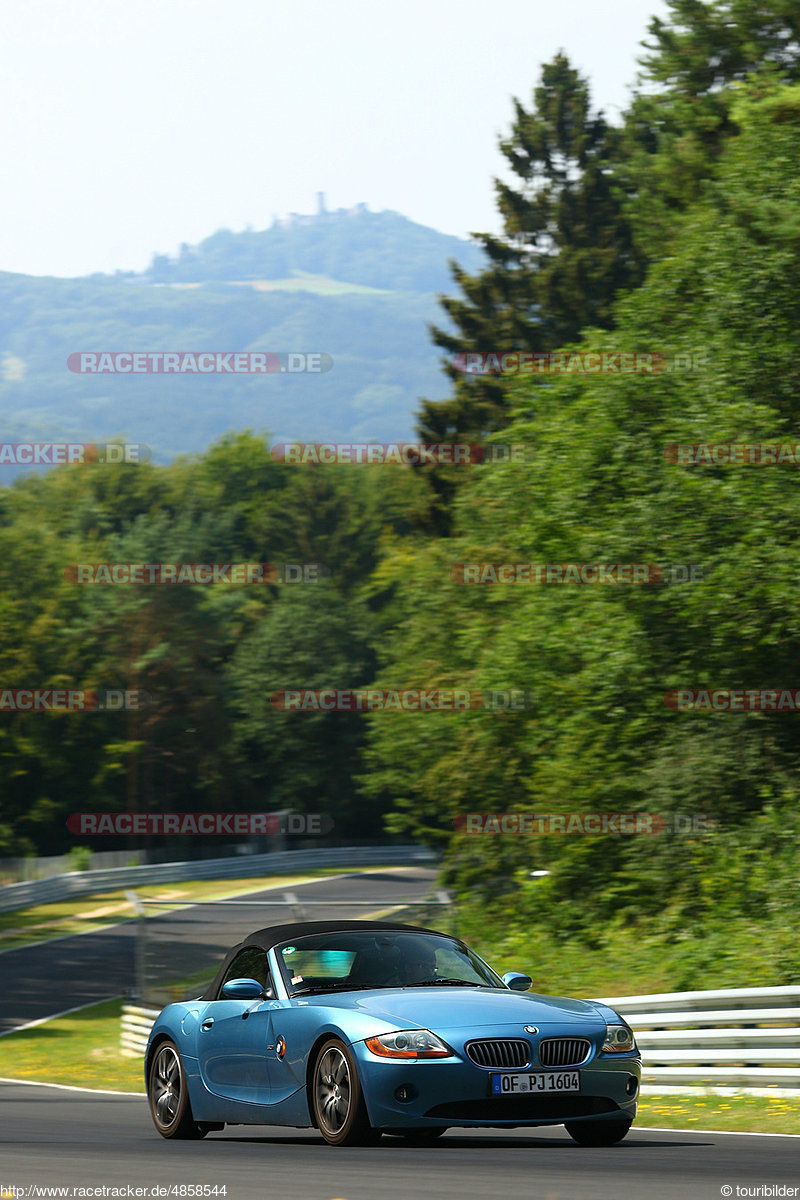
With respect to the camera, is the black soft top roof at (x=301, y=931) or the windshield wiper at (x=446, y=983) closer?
the windshield wiper at (x=446, y=983)

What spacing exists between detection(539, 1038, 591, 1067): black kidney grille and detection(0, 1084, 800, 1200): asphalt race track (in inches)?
18.2

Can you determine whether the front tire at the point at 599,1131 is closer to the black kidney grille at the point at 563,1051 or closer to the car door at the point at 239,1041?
the black kidney grille at the point at 563,1051

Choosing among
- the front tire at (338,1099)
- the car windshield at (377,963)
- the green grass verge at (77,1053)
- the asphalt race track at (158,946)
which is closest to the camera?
the front tire at (338,1099)

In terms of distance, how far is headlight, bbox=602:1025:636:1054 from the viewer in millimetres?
8312

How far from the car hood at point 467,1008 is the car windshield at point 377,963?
275mm

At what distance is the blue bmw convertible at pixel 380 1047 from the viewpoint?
787 cm

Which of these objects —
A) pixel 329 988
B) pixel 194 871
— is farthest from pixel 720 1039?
pixel 194 871

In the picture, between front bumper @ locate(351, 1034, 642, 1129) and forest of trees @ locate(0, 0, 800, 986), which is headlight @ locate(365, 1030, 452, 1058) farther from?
forest of trees @ locate(0, 0, 800, 986)

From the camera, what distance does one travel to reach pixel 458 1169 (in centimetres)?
745

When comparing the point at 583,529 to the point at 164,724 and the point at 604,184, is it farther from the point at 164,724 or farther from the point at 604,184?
the point at 164,724

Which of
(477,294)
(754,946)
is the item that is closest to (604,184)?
(477,294)

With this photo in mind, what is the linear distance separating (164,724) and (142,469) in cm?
2429

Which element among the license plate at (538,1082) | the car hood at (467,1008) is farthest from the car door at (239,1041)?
the license plate at (538,1082)

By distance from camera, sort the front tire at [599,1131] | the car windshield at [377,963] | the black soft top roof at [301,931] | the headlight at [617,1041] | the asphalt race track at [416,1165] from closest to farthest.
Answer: the asphalt race track at [416,1165] → the headlight at [617,1041] → the front tire at [599,1131] → the car windshield at [377,963] → the black soft top roof at [301,931]
